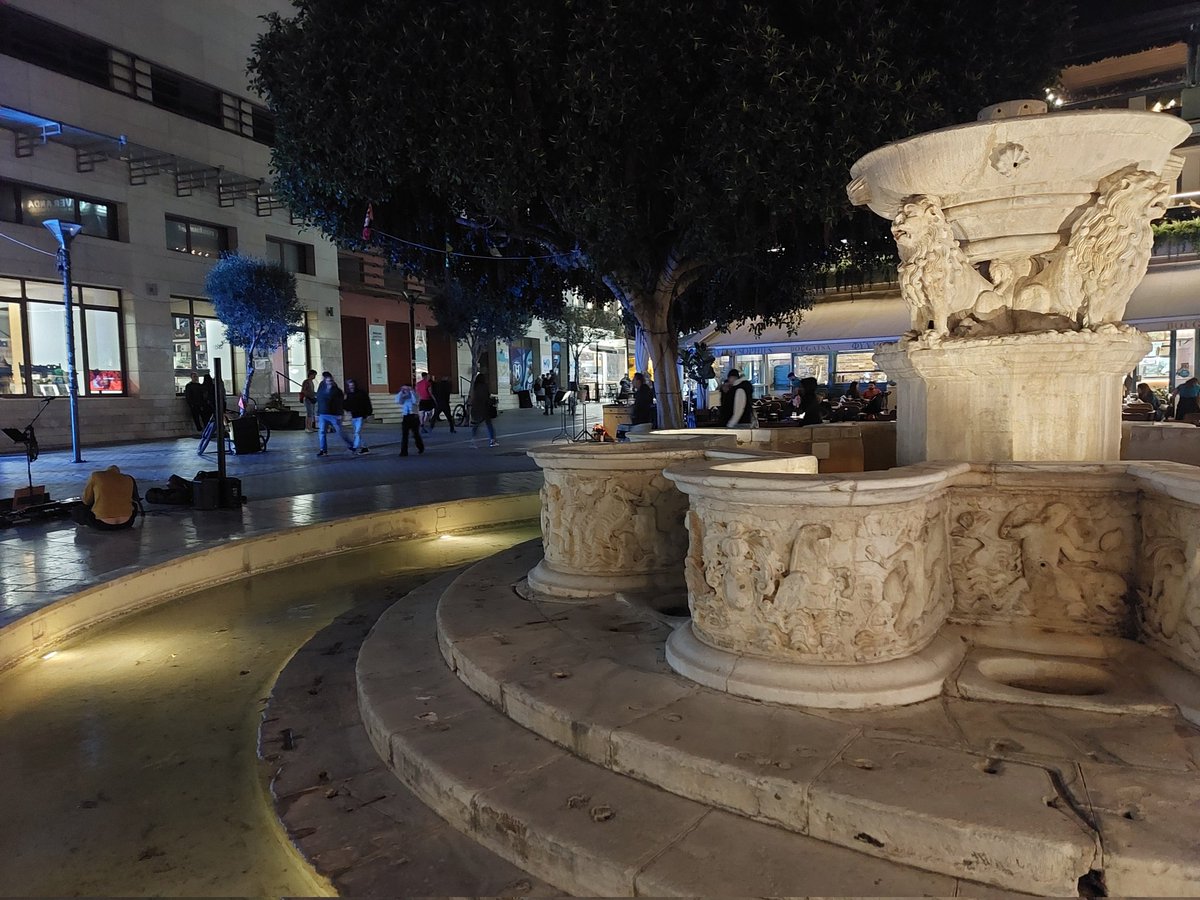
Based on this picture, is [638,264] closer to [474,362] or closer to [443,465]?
[443,465]

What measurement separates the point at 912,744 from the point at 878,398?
13.2 m

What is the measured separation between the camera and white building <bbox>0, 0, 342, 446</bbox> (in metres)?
17.4

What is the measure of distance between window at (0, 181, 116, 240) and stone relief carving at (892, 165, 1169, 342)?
21.0m

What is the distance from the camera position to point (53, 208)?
1817cm

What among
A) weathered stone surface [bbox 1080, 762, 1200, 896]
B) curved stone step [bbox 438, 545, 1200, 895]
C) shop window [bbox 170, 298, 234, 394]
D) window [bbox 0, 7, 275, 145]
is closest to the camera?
weathered stone surface [bbox 1080, 762, 1200, 896]

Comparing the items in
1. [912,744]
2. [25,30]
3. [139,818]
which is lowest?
[139,818]

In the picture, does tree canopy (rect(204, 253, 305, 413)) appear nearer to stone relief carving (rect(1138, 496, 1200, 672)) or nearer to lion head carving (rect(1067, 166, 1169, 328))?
lion head carving (rect(1067, 166, 1169, 328))

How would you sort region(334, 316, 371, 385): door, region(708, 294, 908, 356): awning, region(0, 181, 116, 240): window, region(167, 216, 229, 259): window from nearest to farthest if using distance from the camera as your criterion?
region(0, 181, 116, 240): window, region(708, 294, 908, 356): awning, region(167, 216, 229, 259): window, region(334, 316, 371, 385): door

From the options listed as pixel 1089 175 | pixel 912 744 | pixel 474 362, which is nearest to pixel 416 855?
pixel 912 744

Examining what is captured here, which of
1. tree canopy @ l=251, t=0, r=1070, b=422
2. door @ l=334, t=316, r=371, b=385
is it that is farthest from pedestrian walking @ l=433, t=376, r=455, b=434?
door @ l=334, t=316, r=371, b=385

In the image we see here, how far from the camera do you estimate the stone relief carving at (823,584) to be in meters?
2.86

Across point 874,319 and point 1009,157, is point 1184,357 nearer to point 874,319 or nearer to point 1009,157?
point 874,319

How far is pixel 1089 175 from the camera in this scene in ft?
11.9

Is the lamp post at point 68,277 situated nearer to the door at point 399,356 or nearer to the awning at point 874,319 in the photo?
the awning at point 874,319
